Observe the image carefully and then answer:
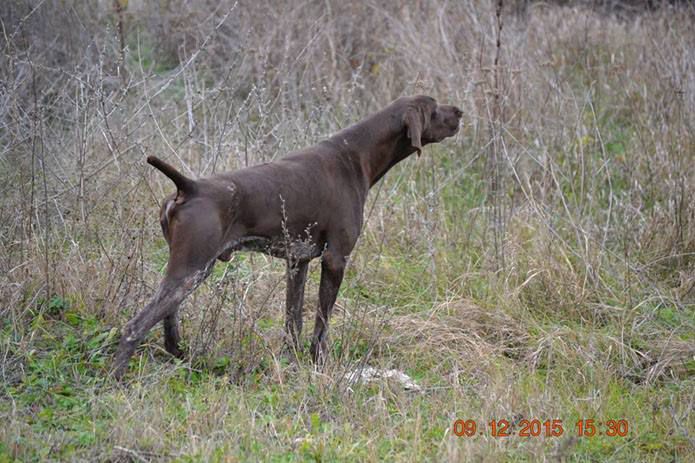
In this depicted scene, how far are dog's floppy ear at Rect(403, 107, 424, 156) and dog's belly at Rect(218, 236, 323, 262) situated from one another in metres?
0.88

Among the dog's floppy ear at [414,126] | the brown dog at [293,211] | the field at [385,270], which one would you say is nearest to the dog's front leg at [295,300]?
the brown dog at [293,211]

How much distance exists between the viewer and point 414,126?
539cm

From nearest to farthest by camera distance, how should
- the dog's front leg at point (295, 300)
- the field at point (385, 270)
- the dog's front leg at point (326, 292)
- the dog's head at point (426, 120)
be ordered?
the field at point (385, 270) → the dog's front leg at point (326, 292) → the dog's front leg at point (295, 300) → the dog's head at point (426, 120)

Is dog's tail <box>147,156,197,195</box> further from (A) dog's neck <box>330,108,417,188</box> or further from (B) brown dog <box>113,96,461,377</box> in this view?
(A) dog's neck <box>330,108,417,188</box>

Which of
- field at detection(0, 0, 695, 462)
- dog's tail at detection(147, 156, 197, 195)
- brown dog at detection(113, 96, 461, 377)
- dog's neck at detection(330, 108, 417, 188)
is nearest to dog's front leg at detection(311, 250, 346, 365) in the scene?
brown dog at detection(113, 96, 461, 377)

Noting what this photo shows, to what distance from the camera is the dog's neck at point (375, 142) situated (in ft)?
17.5

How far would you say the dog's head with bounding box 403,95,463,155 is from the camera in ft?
17.7

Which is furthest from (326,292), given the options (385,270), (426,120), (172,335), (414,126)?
(385,270)

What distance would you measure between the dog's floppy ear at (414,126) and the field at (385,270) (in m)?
0.96

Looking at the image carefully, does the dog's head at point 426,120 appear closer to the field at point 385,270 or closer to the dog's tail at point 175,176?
the field at point 385,270

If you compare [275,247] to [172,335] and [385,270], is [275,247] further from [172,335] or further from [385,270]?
[385,270]

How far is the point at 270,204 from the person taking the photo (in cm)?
474

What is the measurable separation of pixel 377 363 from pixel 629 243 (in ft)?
8.37

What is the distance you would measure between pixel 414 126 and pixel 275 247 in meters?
1.19
